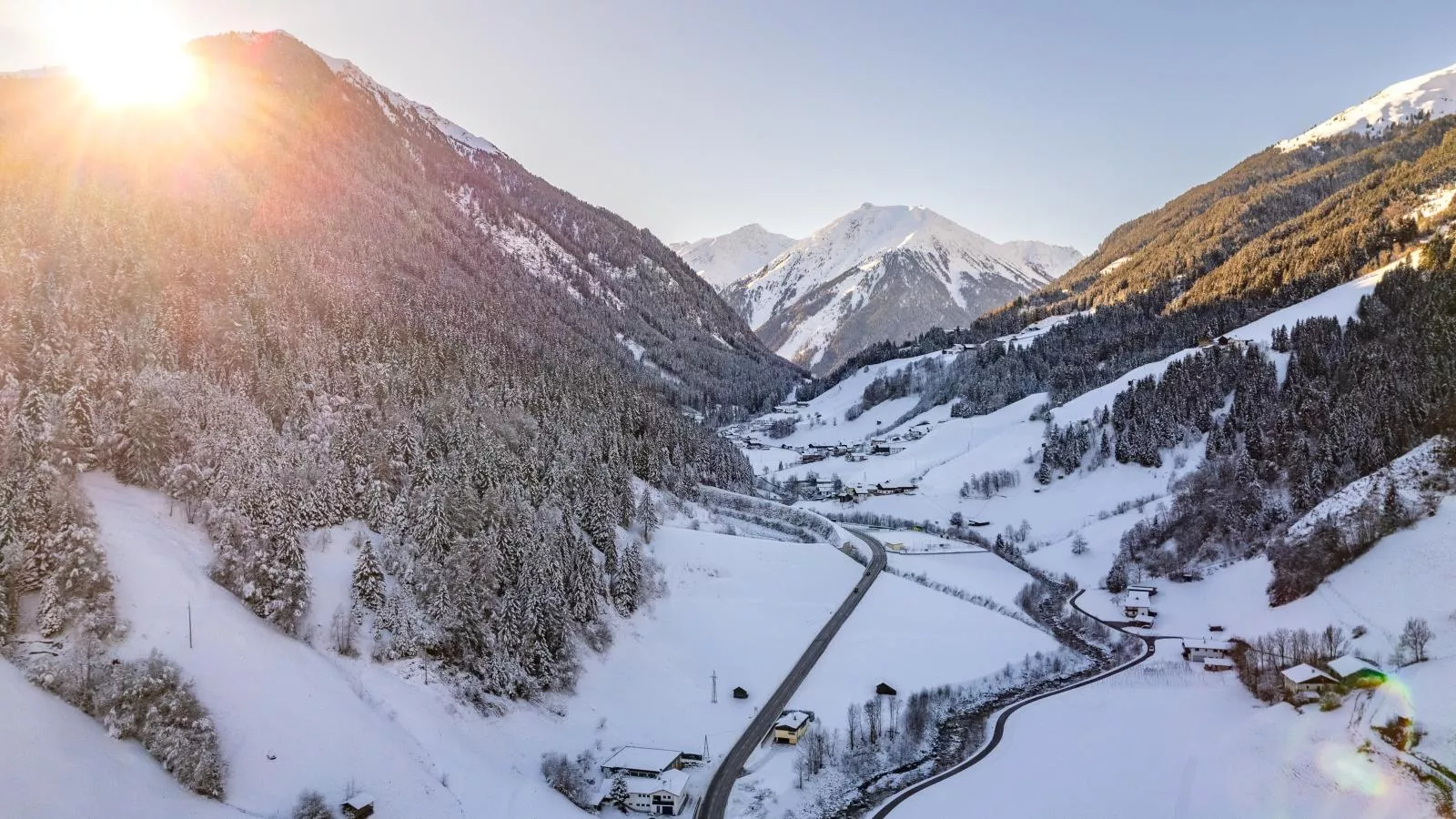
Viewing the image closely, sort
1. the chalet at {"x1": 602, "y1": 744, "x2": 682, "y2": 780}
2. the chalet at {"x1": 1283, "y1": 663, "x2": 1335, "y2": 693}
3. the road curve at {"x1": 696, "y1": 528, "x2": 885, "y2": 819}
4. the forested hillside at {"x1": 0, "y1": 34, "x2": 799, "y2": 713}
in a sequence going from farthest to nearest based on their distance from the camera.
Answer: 1. the chalet at {"x1": 1283, "y1": 663, "x2": 1335, "y2": 693}
2. the forested hillside at {"x1": 0, "y1": 34, "x2": 799, "y2": 713}
3. the chalet at {"x1": 602, "y1": 744, "x2": 682, "y2": 780}
4. the road curve at {"x1": 696, "y1": 528, "x2": 885, "y2": 819}

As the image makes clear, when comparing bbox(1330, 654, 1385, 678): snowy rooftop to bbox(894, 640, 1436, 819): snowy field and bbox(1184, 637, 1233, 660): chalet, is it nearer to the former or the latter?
bbox(894, 640, 1436, 819): snowy field

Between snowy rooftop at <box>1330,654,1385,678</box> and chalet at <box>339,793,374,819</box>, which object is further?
snowy rooftop at <box>1330,654,1385,678</box>

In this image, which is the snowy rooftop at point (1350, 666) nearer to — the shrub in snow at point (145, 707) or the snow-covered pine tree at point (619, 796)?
the snow-covered pine tree at point (619, 796)

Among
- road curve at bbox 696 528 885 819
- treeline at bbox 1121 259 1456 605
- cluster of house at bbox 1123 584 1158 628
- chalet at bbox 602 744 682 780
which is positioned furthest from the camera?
treeline at bbox 1121 259 1456 605

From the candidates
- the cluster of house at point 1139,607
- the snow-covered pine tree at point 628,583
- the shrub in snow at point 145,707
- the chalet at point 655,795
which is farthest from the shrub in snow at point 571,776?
the cluster of house at point 1139,607

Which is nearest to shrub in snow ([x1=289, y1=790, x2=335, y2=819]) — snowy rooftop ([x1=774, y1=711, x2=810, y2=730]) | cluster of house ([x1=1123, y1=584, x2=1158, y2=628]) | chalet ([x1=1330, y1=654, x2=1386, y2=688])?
snowy rooftop ([x1=774, y1=711, x2=810, y2=730])

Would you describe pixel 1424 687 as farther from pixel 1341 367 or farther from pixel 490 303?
pixel 490 303

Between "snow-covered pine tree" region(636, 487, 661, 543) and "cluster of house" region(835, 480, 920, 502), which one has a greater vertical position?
"snow-covered pine tree" region(636, 487, 661, 543)

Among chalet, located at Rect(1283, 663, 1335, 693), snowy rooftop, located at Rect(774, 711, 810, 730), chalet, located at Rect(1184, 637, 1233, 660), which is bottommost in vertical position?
snowy rooftop, located at Rect(774, 711, 810, 730)

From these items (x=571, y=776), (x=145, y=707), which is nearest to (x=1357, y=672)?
(x=571, y=776)
